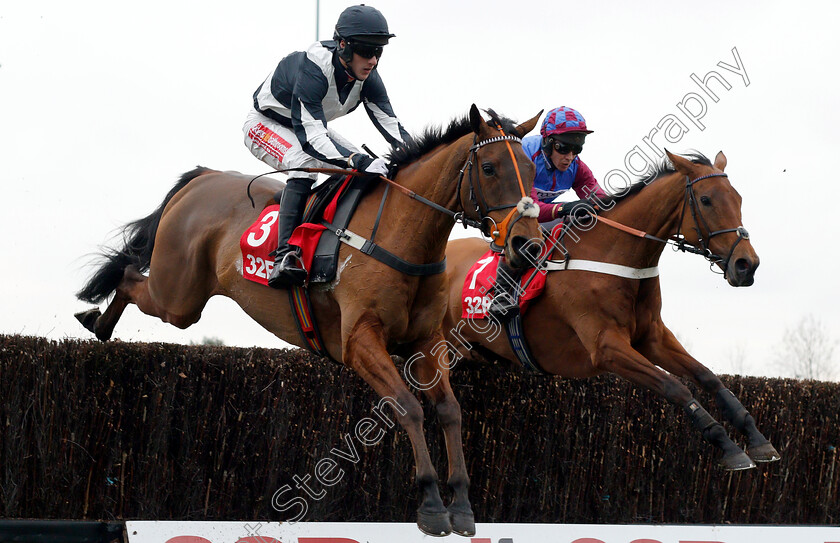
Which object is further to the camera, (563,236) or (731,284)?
(563,236)

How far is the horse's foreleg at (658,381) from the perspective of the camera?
17.2ft

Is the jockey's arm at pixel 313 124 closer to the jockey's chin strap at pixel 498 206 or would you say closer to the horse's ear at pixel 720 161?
the jockey's chin strap at pixel 498 206

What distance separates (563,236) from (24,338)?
3551 millimetres

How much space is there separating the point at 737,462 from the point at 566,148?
2369 mm

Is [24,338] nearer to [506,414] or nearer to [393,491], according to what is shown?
[393,491]

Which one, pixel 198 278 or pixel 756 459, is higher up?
pixel 198 278

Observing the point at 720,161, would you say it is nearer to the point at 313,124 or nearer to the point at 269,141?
the point at 313,124

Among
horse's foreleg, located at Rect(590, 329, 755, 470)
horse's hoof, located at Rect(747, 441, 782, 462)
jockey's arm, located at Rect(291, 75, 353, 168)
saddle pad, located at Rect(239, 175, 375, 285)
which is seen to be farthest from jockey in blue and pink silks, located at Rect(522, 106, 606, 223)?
horse's hoof, located at Rect(747, 441, 782, 462)

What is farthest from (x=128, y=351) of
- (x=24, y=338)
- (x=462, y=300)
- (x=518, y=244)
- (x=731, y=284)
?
(x=731, y=284)

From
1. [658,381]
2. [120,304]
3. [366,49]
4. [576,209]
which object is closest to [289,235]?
[366,49]

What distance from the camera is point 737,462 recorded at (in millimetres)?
5172

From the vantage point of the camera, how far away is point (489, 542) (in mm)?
5469

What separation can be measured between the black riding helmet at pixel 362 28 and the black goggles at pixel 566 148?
1749mm

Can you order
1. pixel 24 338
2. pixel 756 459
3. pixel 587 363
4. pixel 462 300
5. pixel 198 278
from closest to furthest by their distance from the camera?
pixel 756 459
pixel 24 338
pixel 198 278
pixel 587 363
pixel 462 300
